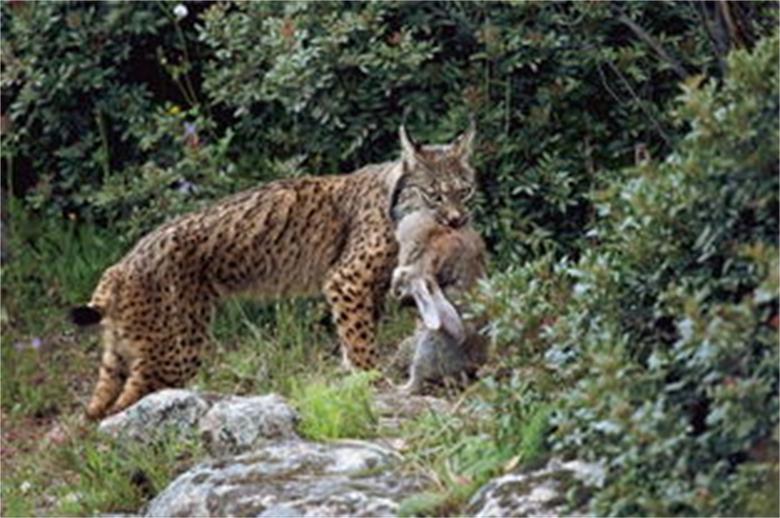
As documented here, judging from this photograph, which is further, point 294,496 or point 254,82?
point 254,82

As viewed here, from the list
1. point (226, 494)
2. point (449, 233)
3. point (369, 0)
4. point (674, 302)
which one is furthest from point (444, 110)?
point (674, 302)

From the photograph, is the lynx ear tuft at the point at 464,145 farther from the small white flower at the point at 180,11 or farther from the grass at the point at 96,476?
the small white flower at the point at 180,11

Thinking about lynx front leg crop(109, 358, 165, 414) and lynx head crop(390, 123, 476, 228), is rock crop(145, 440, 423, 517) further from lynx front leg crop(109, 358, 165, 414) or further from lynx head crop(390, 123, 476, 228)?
lynx head crop(390, 123, 476, 228)

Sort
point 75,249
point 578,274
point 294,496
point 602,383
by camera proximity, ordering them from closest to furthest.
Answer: point 602,383 → point 578,274 → point 294,496 → point 75,249

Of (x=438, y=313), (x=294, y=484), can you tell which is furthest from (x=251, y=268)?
(x=294, y=484)

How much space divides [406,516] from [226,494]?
800mm

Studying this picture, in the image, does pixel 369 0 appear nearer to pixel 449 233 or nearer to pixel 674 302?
pixel 449 233

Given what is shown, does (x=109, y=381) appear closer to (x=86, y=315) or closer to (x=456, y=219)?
(x=86, y=315)

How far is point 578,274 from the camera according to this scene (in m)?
6.59

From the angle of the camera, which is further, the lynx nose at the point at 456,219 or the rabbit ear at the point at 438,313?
the lynx nose at the point at 456,219

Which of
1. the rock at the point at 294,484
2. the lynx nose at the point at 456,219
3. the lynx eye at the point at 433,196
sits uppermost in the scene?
the rock at the point at 294,484

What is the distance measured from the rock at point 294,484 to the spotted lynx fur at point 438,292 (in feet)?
3.08

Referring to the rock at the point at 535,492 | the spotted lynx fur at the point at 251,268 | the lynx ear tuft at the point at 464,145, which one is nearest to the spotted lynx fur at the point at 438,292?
the spotted lynx fur at the point at 251,268

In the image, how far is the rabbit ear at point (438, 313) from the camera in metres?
8.55
